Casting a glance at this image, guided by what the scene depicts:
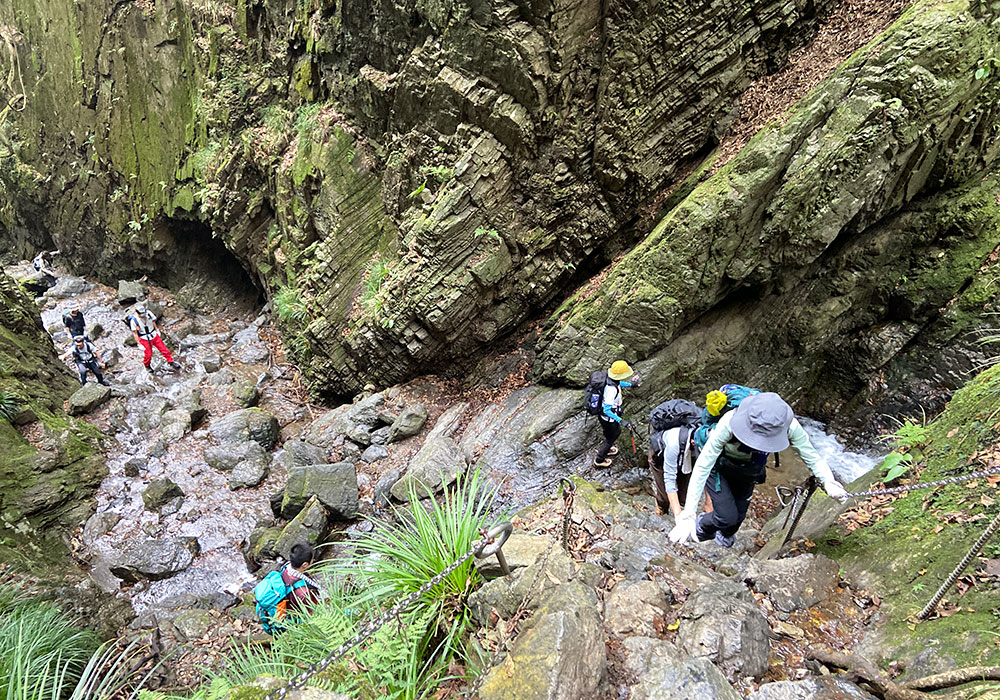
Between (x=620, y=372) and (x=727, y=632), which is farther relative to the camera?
(x=620, y=372)

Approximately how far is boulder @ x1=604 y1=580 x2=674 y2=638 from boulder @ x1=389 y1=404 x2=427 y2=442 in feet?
22.3


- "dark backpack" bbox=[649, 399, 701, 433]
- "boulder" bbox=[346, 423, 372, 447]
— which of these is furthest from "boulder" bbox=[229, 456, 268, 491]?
"dark backpack" bbox=[649, 399, 701, 433]

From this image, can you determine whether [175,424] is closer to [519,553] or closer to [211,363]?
[211,363]

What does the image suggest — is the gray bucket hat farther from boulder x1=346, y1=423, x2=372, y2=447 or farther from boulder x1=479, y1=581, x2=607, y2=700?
boulder x1=346, y1=423, x2=372, y2=447

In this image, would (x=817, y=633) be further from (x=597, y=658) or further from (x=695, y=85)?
(x=695, y=85)

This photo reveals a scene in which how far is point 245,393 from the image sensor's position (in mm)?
12219

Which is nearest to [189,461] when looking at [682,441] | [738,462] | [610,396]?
[610,396]

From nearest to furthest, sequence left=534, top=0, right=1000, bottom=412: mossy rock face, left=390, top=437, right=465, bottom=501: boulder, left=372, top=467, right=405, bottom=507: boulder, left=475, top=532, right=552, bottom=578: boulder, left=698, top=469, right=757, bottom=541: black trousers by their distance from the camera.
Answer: left=475, top=532, right=552, bottom=578: boulder < left=698, top=469, right=757, bottom=541: black trousers < left=534, top=0, right=1000, bottom=412: mossy rock face < left=390, top=437, right=465, bottom=501: boulder < left=372, top=467, right=405, bottom=507: boulder

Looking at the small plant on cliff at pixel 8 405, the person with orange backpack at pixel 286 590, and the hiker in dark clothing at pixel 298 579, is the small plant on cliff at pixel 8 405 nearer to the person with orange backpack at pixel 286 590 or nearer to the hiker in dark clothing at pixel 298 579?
the person with orange backpack at pixel 286 590

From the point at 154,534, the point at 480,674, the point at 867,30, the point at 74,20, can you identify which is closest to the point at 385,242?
the point at 154,534

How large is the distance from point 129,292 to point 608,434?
745 inches

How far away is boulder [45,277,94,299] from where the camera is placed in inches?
759

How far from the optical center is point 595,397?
7.32 metres

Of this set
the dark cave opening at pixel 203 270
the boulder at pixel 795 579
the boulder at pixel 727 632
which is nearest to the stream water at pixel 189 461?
the dark cave opening at pixel 203 270
